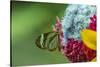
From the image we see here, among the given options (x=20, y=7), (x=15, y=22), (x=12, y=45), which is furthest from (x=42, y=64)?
(x=20, y=7)

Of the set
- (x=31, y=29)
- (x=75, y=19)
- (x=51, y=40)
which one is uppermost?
(x=75, y=19)

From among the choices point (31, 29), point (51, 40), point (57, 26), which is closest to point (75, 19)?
point (57, 26)

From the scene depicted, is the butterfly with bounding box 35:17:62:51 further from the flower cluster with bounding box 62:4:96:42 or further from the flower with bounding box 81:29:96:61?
the flower with bounding box 81:29:96:61

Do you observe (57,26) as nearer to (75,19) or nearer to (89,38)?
(75,19)

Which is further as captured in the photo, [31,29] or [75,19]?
[75,19]

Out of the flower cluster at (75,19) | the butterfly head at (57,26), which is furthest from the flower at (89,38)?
the butterfly head at (57,26)

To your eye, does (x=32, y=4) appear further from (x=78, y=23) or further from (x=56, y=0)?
(x=78, y=23)
